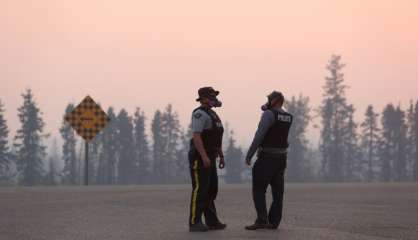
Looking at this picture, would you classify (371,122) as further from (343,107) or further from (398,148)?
(343,107)

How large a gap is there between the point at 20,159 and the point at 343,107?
42.7m

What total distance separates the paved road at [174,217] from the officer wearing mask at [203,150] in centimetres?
35

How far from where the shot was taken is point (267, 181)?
9.01 m

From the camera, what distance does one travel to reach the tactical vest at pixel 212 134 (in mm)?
8789

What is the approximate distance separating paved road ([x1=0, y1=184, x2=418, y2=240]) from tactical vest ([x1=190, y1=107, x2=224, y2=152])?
3.46ft

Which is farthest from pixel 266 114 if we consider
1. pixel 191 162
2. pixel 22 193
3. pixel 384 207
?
pixel 22 193

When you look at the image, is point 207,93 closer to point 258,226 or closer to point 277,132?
point 277,132

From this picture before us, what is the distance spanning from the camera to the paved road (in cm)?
825

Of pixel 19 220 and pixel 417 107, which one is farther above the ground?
pixel 417 107

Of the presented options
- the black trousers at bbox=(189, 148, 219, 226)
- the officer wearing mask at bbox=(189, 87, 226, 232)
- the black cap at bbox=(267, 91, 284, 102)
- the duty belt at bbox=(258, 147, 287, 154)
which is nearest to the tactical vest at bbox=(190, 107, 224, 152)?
the officer wearing mask at bbox=(189, 87, 226, 232)

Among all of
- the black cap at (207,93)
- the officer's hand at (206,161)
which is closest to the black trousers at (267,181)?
the officer's hand at (206,161)

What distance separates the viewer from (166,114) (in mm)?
115938

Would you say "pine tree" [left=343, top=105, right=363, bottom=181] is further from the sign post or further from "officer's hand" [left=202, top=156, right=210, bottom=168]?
"officer's hand" [left=202, top=156, right=210, bottom=168]

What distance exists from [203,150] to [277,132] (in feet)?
3.25
